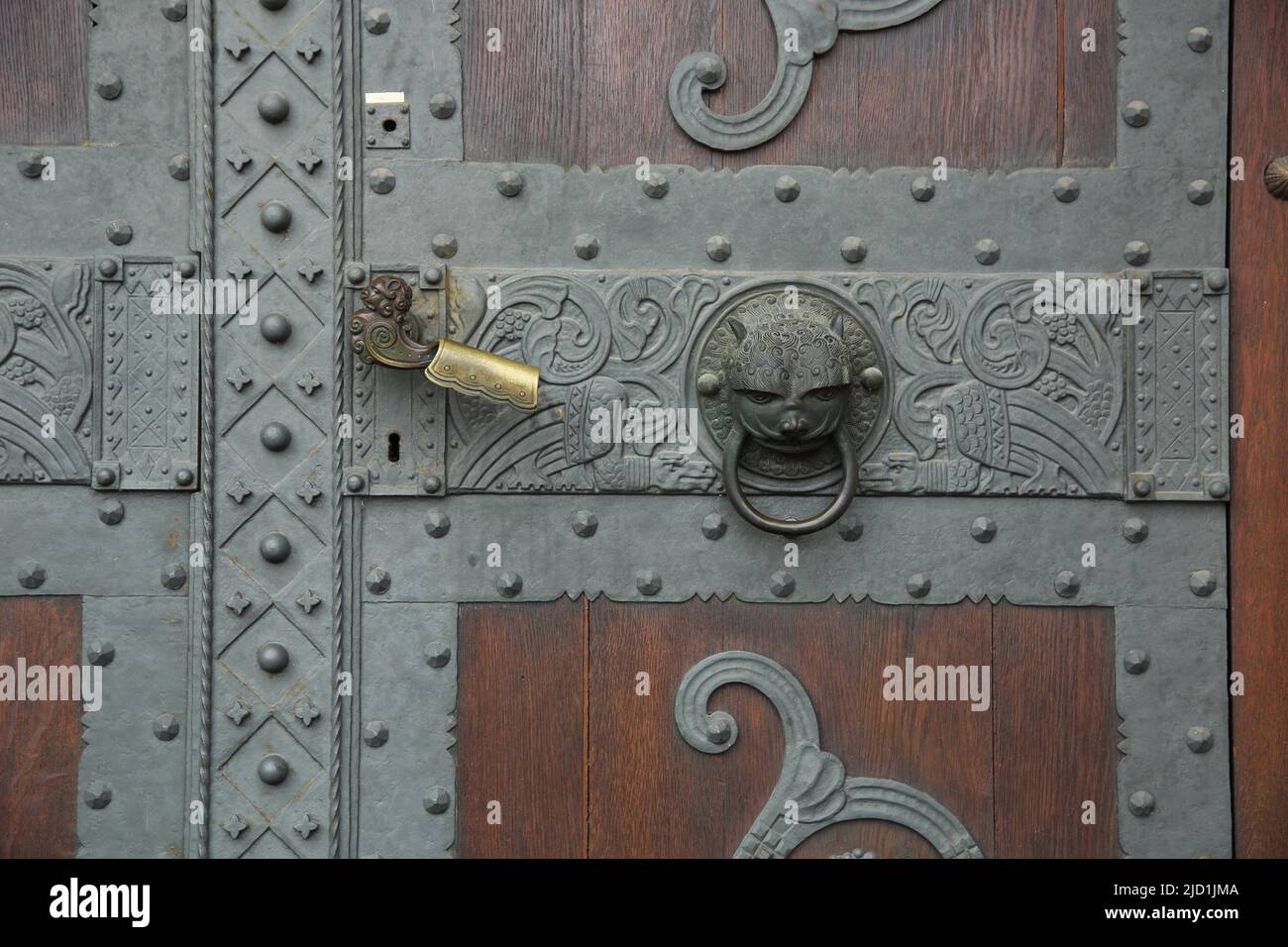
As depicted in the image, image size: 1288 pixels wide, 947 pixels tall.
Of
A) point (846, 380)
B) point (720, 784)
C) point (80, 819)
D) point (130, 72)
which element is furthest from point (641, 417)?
point (80, 819)

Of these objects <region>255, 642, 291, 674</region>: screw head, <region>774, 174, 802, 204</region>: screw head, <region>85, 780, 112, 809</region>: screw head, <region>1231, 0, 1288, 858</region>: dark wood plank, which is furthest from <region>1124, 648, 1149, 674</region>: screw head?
<region>85, 780, 112, 809</region>: screw head

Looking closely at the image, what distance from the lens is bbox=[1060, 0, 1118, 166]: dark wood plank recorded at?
1726 mm

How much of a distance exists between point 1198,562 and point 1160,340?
32 cm

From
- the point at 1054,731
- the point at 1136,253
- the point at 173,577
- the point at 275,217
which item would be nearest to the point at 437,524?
the point at 173,577

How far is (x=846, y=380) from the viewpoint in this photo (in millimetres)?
1633

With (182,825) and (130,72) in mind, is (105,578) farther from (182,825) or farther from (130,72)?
(130,72)

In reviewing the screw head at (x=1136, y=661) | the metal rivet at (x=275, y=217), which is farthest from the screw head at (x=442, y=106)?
the screw head at (x=1136, y=661)

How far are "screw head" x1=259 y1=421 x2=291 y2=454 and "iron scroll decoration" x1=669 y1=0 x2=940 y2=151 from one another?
2.29 feet

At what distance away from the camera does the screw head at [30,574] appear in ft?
5.51

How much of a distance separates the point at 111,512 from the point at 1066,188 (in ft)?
4.58

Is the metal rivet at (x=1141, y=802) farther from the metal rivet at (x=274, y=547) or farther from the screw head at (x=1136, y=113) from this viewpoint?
the metal rivet at (x=274, y=547)

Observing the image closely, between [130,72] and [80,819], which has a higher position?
[130,72]

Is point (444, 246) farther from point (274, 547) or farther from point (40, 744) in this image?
point (40, 744)

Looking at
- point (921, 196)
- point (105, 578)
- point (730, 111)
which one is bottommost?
point (105, 578)
